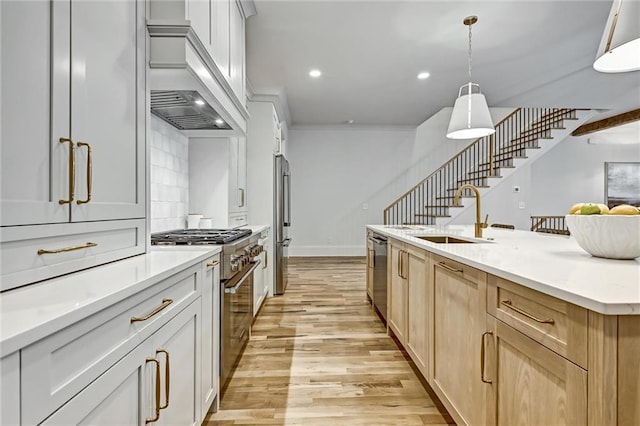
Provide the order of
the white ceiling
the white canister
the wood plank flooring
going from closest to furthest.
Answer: the wood plank flooring, the white canister, the white ceiling

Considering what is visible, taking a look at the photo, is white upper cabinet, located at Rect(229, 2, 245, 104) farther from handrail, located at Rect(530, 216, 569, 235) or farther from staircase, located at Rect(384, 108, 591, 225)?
handrail, located at Rect(530, 216, 569, 235)

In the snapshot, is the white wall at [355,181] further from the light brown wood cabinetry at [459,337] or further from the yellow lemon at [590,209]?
the yellow lemon at [590,209]

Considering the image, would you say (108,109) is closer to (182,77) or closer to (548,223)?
(182,77)

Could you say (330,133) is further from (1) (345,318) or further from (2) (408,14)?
(1) (345,318)

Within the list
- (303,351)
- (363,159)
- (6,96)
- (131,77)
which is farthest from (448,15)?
(363,159)

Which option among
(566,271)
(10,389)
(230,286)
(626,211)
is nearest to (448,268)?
(566,271)

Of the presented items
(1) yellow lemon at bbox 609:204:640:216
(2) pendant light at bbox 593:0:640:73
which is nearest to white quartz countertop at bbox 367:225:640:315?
(1) yellow lemon at bbox 609:204:640:216

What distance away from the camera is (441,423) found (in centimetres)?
176

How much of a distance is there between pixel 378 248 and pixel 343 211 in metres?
4.51

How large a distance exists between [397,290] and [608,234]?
1536 mm

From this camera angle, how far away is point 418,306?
2.15m

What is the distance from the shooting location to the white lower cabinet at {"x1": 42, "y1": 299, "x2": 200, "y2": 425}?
2.52 feet

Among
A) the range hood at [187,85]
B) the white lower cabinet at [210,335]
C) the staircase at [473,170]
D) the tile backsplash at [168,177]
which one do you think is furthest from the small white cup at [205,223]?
the staircase at [473,170]

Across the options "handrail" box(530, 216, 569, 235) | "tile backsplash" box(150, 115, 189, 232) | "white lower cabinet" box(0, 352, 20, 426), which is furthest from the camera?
"handrail" box(530, 216, 569, 235)
